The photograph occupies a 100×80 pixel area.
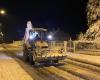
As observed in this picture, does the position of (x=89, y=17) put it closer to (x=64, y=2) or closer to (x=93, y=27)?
(x=93, y=27)

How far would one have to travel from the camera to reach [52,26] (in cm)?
7400

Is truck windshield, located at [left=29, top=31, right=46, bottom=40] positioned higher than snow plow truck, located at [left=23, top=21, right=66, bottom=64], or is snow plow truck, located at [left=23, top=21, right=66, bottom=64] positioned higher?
truck windshield, located at [left=29, top=31, right=46, bottom=40]

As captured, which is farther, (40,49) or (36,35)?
(36,35)

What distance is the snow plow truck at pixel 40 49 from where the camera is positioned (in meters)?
20.3

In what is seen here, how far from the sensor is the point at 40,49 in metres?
20.6

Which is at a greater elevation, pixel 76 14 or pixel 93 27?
pixel 76 14

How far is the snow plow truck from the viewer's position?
2034cm

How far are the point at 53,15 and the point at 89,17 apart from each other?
35.3m

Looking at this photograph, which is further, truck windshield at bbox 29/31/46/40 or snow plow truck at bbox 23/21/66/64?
truck windshield at bbox 29/31/46/40

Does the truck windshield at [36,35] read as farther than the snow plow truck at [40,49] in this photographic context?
Yes

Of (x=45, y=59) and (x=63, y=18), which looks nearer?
(x=45, y=59)

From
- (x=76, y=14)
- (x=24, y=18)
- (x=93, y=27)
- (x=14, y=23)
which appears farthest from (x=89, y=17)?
(x=14, y=23)

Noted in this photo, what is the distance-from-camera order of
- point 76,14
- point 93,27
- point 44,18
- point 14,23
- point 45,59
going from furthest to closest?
point 14,23 → point 44,18 → point 76,14 → point 93,27 → point 45,59

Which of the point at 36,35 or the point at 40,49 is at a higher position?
the point at 36,35
